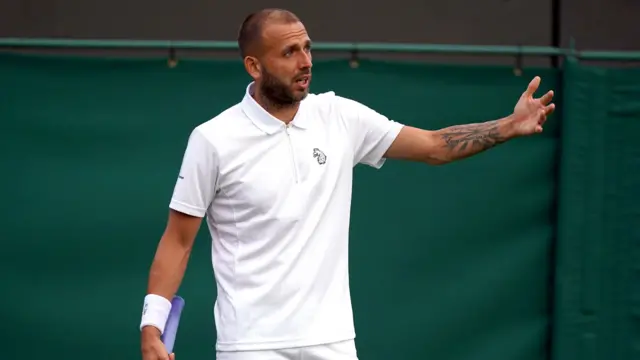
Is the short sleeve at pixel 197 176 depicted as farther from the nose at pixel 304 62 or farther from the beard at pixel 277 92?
the nose at pixel 304 62

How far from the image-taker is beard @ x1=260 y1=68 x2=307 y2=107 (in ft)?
14.5

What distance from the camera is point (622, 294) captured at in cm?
619

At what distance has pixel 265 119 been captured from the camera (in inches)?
175

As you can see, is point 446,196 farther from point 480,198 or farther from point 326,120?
point 326,120

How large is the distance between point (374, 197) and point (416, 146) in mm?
1540

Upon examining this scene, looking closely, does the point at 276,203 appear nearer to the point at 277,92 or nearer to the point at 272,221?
the point at 272,221

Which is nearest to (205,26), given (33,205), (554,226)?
(33,205)

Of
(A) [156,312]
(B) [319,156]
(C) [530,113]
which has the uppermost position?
(C) [530,113]

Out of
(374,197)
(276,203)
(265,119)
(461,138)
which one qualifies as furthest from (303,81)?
(374,197)

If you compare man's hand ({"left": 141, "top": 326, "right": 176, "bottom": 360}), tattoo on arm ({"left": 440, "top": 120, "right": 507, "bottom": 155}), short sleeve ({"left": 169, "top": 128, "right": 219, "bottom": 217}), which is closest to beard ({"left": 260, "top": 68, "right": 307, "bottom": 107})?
short sleeve ({"left": 169, "top": 128, "right": 219, "bottom": 217})

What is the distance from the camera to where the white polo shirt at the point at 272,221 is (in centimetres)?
431

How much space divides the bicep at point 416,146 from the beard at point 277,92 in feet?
1.37

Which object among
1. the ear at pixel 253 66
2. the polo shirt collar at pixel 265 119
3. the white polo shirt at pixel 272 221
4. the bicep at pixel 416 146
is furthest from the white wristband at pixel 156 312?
the bicep at pixel 416 146

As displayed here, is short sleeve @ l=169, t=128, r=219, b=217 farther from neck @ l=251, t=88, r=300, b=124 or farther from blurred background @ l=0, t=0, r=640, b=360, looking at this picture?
blurred background @ l=0, t=0, r=640, b=360
